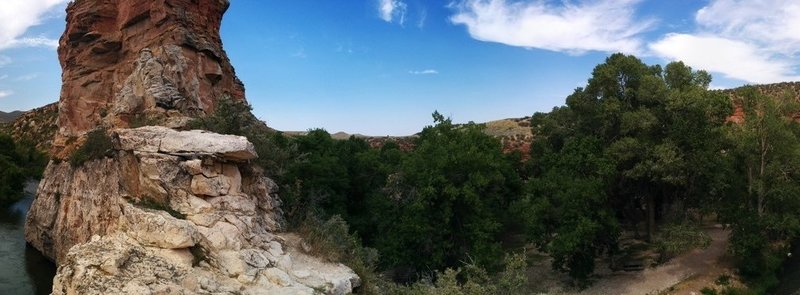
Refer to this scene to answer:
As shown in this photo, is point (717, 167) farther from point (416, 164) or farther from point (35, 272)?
point (35, 272)

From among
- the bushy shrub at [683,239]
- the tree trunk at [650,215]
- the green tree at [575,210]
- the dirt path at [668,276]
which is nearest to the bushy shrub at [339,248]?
the green tree at [575,210]

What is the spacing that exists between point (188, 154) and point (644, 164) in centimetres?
1814

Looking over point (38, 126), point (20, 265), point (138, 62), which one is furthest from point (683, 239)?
point (38, 126)

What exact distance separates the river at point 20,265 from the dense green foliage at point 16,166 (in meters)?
2.35

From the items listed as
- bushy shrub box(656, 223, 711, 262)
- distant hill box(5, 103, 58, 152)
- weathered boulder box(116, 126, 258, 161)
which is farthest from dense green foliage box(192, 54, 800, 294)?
distant hill box(5, 103, 58, 152)

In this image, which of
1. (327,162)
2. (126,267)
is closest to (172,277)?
(126,267)

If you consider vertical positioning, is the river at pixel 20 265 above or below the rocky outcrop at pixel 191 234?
below

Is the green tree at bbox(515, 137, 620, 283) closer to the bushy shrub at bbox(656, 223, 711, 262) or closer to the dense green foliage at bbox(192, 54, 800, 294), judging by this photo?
the dense green foliage at bbox(192, 54, 800, 294)

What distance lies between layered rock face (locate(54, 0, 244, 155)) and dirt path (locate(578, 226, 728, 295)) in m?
20.9

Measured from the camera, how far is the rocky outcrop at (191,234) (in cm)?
1036

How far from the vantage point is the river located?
2411cm

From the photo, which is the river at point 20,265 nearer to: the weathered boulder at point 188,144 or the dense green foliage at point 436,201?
the dense green foliage at point 436,201

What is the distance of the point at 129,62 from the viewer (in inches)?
1213

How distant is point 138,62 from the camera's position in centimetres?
2892
